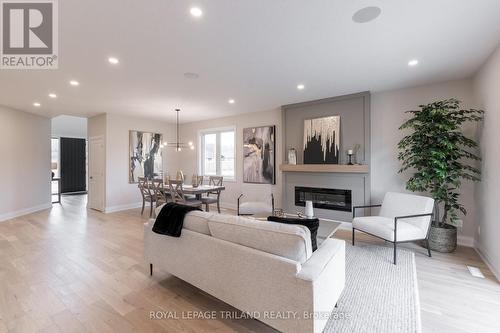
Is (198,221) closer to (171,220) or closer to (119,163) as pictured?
(171,220)

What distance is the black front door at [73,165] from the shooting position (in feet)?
29.7

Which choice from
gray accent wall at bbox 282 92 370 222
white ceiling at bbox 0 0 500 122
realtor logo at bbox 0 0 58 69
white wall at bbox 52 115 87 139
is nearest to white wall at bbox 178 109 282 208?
gray accent wall at bbox 282 92 370 222

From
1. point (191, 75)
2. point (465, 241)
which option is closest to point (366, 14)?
point (191, 75)

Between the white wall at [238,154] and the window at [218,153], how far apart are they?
0.20m

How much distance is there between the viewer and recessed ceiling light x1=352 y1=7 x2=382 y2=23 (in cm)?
194

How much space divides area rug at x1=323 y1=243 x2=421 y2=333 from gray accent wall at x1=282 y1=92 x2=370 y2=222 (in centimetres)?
147

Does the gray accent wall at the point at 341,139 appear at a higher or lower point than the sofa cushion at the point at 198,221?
Answer: higher

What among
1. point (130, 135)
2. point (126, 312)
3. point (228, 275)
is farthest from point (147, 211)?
point (228, 275)

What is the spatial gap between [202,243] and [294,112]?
3897mm

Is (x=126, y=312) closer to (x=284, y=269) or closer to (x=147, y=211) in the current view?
(x=284, y=269)

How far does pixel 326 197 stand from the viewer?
4.68m

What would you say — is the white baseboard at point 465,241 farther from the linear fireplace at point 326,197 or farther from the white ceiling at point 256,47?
the white ceiling at point 256,47

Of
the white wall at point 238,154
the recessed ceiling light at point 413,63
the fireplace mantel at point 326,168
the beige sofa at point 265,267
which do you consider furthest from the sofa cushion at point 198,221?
the recessed ceiling light at point 413,63

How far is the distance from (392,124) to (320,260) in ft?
11.6
